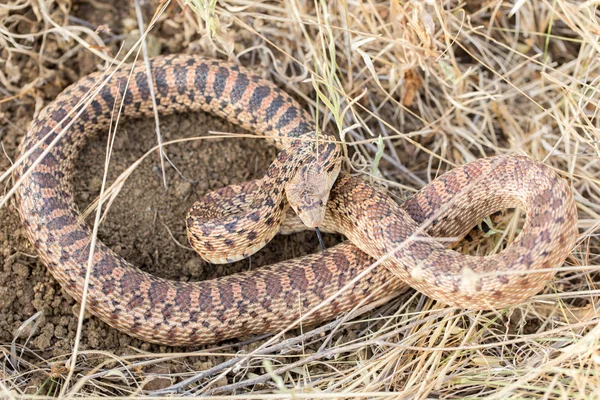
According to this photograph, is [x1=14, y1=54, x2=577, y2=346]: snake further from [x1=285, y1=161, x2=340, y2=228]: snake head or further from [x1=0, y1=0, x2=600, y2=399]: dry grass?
[x1=0, y1=0, x2=600, y2=399]: dry grass

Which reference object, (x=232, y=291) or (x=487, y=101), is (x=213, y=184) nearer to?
(x=232, y=291)

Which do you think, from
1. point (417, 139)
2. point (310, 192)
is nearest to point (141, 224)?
point (310, 192)

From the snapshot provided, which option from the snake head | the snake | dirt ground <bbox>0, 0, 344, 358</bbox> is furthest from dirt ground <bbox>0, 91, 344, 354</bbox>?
the snake head

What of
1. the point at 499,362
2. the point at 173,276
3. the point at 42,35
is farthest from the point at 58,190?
the point at 499,362

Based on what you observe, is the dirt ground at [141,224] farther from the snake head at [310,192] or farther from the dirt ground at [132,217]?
the snake head at [310,192]

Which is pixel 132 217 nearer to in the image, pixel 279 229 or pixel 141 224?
pixel 141 224

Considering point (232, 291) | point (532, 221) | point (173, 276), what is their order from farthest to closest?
point (173, 276) < point (232, 291) < point (532, 221)

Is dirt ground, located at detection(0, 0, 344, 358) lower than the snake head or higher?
lower
